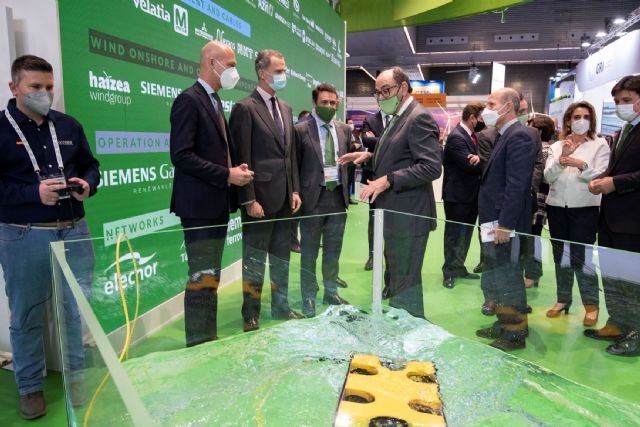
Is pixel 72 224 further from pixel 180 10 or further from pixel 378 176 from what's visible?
A: pixel 180 10

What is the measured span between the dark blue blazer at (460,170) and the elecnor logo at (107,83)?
254 centimetres

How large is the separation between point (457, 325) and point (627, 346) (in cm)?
75

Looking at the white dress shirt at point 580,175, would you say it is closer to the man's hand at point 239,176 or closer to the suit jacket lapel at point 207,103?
the man's hand at point 239,176

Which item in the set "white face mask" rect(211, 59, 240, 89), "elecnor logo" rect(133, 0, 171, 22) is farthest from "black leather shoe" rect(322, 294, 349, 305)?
"elecnor logo" rect(133, 0, 171, 22)

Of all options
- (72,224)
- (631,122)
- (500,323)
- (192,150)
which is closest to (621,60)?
(631,122)

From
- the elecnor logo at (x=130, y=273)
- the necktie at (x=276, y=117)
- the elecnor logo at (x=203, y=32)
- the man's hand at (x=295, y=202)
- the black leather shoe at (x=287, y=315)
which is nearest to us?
the elecnor logo at (x=130, y=273)

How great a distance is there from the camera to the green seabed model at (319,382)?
163 centimetres

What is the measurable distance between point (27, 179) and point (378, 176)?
1.73 meters

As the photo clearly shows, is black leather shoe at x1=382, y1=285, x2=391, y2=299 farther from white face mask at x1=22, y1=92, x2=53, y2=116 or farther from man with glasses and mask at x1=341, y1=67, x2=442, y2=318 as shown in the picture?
white face mask at x1=22, y1=92, x2=53, y2=116

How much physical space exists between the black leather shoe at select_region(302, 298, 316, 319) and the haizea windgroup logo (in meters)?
1.56

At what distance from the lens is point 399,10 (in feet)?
27.5

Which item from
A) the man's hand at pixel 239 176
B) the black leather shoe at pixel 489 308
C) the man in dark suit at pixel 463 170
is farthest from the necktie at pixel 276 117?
the man in dark suit at pixel 463 170

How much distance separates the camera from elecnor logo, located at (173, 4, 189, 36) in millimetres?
3197

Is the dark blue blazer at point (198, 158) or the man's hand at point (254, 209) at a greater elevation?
the dark blue blazer at point (198, 158)
